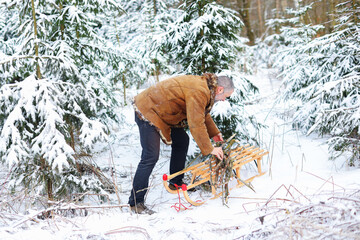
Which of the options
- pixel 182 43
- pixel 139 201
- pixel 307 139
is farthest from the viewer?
pixel 307 139

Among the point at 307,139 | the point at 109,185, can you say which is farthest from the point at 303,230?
the point at 307,139

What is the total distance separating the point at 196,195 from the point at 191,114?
1244 mm

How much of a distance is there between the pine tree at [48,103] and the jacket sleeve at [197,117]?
42.4 inches

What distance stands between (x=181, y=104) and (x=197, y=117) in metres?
0.32

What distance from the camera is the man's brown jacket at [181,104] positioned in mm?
2961

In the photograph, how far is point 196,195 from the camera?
3.64 metres

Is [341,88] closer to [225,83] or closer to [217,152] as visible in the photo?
[225,83]

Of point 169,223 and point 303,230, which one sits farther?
point 169,223

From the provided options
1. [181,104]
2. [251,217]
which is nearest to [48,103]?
[181,104]

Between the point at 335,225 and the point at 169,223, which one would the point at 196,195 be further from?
the point at 335,225

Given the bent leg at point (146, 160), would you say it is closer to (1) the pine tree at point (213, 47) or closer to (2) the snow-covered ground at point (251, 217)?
(2) the snow-covered ground at point (251, 217)

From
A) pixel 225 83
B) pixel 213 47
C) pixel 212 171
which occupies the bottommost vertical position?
pixel 212 171

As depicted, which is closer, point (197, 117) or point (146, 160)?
point (197, 117)

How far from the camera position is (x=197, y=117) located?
115 inches
